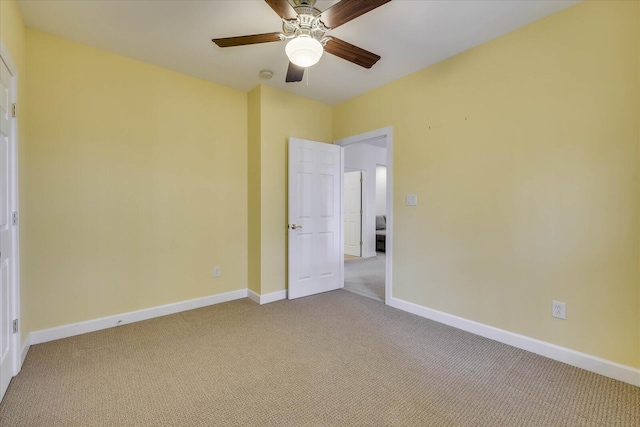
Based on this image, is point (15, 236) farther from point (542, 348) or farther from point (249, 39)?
point (542, 348)

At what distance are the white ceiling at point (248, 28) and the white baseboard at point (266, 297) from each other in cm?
250

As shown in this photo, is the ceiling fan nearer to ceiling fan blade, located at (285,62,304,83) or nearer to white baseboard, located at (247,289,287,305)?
ceiling fan blade, located at (285,62,304,83)

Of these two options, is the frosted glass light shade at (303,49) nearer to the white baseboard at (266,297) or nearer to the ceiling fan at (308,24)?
the ceiling fan at (308,24)

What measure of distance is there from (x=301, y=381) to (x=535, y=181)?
2.29 metres

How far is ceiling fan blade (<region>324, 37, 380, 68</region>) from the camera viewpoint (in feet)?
6.48

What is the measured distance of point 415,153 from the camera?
10.2 feet

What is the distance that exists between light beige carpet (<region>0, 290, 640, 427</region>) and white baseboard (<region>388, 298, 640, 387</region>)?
0.07 m

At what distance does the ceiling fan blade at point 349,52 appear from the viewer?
197 centimetres

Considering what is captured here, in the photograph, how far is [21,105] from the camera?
220cm

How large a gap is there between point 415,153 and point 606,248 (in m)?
1.70

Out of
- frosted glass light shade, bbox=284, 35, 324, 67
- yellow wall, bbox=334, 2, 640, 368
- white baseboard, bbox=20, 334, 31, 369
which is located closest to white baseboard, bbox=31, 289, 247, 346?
white baseboard, bbox=20, 334, 31, 369

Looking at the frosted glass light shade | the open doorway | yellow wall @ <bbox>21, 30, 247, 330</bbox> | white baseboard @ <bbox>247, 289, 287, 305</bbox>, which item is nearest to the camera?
the frosted glass light shade

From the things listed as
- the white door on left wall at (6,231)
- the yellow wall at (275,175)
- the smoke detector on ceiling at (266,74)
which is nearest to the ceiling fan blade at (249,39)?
the smoke detector on ceiling at (266,74)

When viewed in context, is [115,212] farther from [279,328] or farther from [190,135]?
[279,328]
